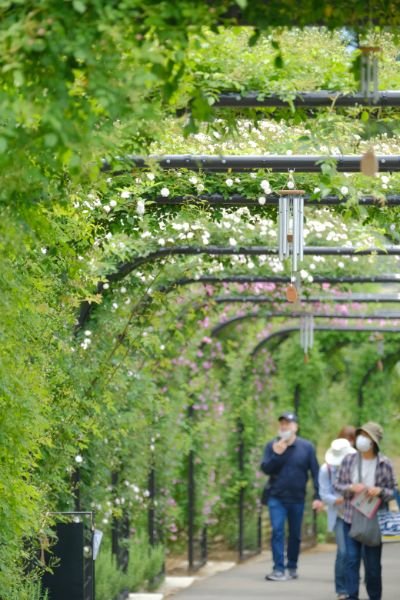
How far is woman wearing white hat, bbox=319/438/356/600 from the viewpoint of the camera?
34.2 ft

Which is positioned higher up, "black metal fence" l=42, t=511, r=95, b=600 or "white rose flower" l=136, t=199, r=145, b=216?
"white rose flower" l=136, t=199, r=145, b=216

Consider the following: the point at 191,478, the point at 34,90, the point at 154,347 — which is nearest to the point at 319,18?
the point at 34,90

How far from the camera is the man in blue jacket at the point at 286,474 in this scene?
1222 centimetres

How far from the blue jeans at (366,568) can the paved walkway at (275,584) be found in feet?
3.43

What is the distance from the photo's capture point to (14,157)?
155 inches

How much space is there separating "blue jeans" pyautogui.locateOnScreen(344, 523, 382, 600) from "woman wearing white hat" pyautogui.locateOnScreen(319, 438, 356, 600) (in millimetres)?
285

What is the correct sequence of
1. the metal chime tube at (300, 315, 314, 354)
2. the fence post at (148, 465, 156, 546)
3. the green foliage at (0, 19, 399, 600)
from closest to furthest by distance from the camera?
the green foliage at (0, 19, 399, 600), the fence post at (148, 465, 156, 546), the metal chime tube at (300, 315, 314, 354)

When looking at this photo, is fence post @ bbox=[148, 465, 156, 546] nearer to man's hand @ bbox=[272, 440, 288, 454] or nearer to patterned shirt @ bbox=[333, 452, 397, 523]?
man's hand @ bbox=[272, 440, 288, 454]

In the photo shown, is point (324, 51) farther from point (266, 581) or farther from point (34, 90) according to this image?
point (266, 581)

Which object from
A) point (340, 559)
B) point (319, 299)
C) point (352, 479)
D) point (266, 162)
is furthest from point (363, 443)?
point (266, 162)

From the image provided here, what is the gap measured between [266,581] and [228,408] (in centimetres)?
271

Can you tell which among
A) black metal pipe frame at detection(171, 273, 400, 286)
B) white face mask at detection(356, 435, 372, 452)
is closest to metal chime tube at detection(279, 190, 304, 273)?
white face mask at detection(356, 435, 372, 452)

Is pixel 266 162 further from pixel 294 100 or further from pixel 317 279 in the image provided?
pixel 317 279

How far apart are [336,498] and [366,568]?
2.32 feet
